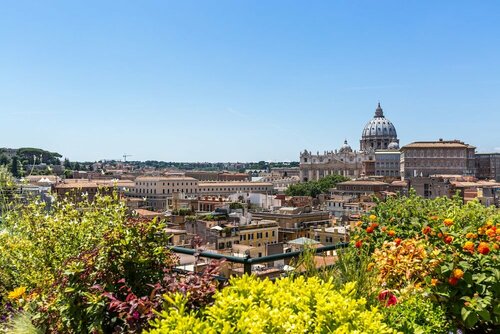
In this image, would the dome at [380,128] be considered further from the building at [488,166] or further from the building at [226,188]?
the building at [226,188]

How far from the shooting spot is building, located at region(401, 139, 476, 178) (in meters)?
98.8

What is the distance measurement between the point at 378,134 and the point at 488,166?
30.2 m

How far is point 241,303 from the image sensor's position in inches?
89.4

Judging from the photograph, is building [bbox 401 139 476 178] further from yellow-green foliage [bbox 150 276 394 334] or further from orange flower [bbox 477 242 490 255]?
yellow-green foliage [bbox 150 276 394 334]

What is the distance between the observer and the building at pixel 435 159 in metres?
98.8

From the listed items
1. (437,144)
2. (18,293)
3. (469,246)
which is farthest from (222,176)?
(469,246)

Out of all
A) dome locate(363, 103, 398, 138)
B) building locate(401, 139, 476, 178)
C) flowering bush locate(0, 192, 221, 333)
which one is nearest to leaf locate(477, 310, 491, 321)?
flowering bush locate(0, 192, 221, 333)

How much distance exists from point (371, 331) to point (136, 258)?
134cm

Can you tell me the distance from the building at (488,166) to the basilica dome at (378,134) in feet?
75.8

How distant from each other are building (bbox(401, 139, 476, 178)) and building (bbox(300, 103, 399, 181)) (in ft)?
56.7

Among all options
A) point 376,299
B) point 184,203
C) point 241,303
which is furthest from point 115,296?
point 184,203

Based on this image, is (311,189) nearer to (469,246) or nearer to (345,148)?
(345,148)

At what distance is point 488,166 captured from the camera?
11056cm

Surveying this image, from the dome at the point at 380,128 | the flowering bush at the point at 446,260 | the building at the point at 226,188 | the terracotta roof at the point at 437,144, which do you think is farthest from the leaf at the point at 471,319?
the dome at the point at 380,128
